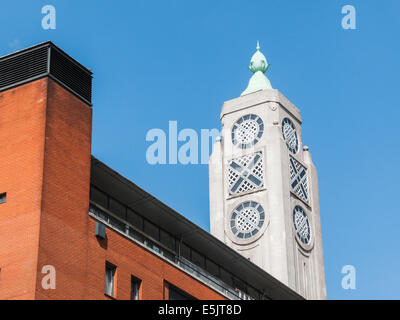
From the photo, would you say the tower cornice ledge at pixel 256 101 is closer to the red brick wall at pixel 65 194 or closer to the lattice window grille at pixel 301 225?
the lattice window grille at pixel 301 225

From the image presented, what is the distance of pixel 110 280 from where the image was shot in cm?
4494

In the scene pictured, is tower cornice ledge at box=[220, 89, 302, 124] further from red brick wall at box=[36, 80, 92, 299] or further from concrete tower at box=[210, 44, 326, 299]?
red brick wall at box=[36, 80, 92, 299]

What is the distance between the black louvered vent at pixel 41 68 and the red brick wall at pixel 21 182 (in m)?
0.60

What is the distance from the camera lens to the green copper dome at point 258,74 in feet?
334

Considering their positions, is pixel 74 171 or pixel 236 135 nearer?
pixel 74 171

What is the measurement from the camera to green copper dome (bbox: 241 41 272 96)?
102 meters

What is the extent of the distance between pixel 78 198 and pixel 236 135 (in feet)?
181

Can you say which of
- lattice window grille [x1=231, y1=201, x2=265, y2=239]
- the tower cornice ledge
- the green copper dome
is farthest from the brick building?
the green copper dome

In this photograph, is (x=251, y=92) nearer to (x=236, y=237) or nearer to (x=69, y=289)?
(x=236, y=237)

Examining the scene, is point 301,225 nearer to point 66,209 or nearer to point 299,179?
point 299,179

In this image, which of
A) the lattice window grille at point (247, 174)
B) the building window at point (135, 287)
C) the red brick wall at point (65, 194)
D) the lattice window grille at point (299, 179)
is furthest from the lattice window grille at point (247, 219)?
the red brick wall at point (65, 194)

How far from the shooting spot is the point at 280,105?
322ft

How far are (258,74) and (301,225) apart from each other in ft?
57.4
